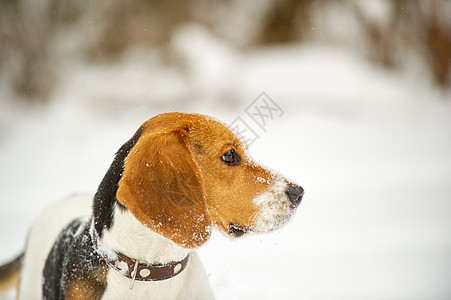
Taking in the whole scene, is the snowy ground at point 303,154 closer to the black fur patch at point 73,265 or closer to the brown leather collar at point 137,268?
the brown leather collar at point 137,268

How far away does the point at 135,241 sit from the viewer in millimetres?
1863

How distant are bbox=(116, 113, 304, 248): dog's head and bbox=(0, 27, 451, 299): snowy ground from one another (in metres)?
Answer: 0.33

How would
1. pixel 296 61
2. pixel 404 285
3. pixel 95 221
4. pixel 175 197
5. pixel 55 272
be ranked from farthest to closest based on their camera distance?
pixel 296 61 → pixel 404 285 → pixel 55 272 → pixel 95 221 → pixel 175 197

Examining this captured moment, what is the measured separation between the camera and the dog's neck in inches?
72.6

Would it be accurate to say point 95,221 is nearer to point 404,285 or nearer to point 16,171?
point 404,285

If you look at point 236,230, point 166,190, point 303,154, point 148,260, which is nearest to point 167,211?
point 166,190

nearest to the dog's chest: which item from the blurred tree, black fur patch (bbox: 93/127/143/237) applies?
black fur patch (bbox: 93/127/143/237)

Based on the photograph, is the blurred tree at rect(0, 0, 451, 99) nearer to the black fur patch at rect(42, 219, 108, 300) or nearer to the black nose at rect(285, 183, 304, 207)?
the black nose at rect(285, 183, 304, 207)

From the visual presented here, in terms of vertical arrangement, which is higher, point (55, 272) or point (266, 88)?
point (266, 88)

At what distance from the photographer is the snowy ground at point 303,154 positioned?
11.4ft

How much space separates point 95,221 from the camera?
1.99 metres

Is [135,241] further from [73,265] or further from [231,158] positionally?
[231,158]

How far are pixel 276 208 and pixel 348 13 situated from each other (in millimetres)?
7357

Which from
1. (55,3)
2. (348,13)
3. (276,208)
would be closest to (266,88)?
(348,13)
